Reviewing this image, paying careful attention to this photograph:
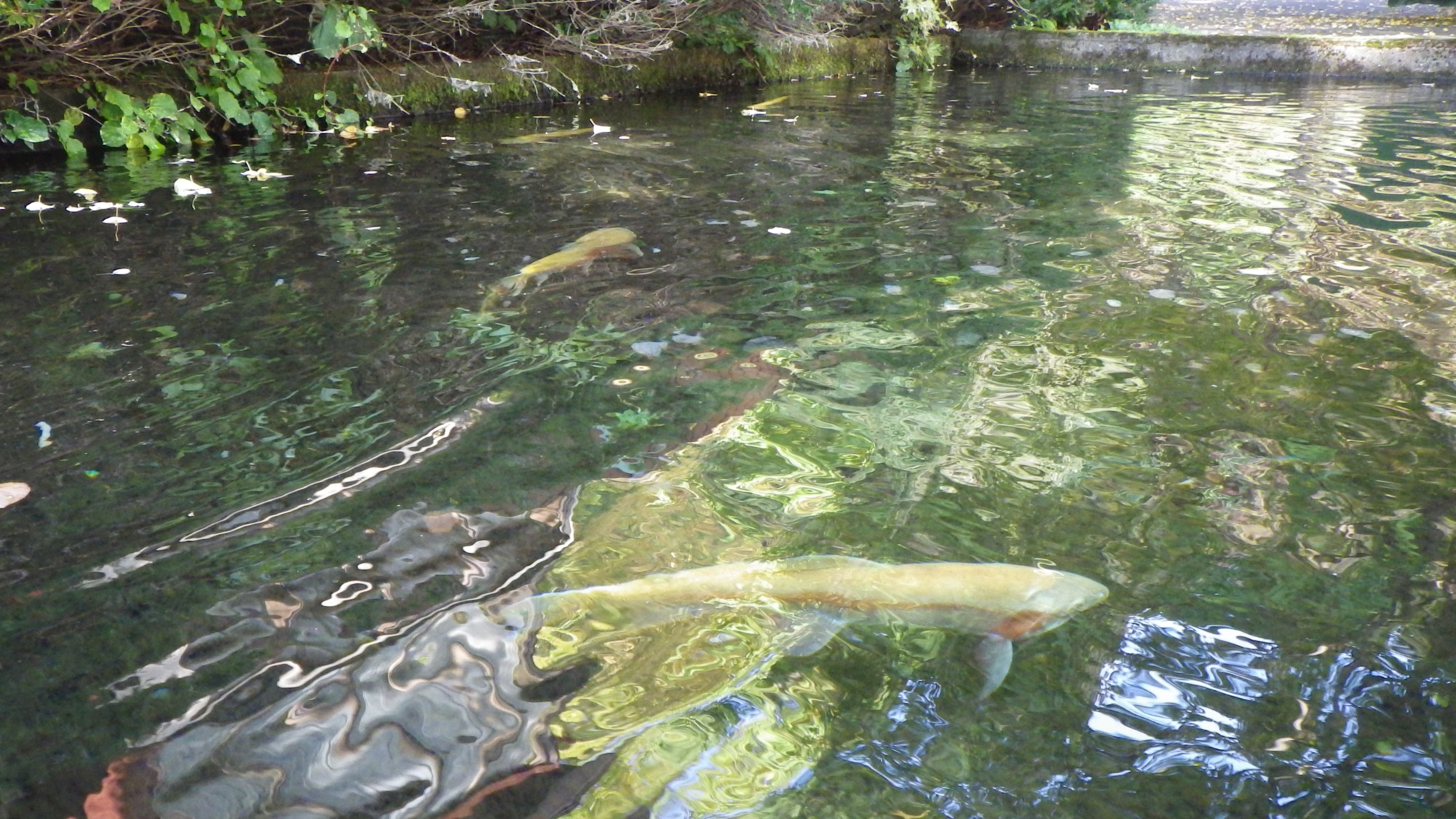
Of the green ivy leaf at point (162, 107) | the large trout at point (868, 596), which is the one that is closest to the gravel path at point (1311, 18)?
the green ivy leaf at point (162, 107)

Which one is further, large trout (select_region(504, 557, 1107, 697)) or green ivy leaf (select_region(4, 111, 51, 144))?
green ivy leaf (select_region(4, 111, 51, 144))

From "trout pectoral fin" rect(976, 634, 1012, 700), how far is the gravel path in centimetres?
1453

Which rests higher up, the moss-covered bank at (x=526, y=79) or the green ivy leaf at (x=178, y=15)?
the green ivy leaf at (x=178, y=15)

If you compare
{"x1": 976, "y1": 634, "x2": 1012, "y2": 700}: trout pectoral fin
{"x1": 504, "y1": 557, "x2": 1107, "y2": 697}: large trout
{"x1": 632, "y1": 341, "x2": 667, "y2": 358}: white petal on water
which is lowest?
{"x1": 976, "y1": 634, "x2": 1012, "y2": 700}: trout pectoral fin

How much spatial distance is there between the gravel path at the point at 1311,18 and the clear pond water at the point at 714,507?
11781 millimetres

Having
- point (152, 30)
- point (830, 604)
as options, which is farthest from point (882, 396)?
point (152, 30)

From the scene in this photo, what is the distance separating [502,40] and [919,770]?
28.5 ft

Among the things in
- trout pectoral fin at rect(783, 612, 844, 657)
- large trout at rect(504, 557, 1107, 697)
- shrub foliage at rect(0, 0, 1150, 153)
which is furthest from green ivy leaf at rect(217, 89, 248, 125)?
trout pectoral fin at rect(783, 612, 844, 657)

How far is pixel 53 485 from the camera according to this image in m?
2.30

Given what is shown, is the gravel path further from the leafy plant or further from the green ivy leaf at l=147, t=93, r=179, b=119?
the green ivy leaf at l=147, t=93, r=179, b=119

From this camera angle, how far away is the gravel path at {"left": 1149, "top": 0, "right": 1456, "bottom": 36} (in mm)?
14102

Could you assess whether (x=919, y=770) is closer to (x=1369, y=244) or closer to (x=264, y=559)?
(x=264, y=559)

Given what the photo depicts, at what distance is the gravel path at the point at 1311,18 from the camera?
46.3 feet

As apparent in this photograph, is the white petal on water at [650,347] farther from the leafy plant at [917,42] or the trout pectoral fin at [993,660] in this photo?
the leafy plant at [917,42]
